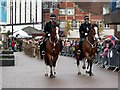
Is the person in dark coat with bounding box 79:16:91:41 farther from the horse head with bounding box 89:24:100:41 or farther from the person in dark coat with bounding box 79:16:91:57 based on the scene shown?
the horse head with bounding box 89:24:100:41

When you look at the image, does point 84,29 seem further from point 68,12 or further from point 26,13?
point 68,12

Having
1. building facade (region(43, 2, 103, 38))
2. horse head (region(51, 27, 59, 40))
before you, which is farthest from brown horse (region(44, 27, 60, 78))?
building facade (region(43, 2, 103, 38))

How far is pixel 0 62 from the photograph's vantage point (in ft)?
82.8

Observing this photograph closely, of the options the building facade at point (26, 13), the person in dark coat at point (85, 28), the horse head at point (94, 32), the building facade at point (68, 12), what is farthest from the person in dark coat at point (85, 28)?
the building facade at point (68, 12)

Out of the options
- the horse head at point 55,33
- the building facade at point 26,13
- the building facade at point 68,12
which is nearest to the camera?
the horse head at point 55,33

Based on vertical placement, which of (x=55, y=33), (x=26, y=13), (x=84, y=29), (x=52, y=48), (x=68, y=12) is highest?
(x=68, y=12)

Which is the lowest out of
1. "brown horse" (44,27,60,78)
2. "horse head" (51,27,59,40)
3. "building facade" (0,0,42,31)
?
"brown horse" (44,27,60,78)

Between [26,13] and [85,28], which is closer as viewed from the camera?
[85,28]

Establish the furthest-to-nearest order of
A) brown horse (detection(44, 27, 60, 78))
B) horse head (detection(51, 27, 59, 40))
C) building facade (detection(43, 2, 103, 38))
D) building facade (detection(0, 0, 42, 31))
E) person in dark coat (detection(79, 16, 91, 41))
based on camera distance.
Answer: building facade (detection(43, 2, 103, 38)) → building facade (detection(0, 0, 42, 31)) → person in dark coat (detection(79, 16, 91, 41)) → brown horse (detection(44, 27, 60, 78)) → horse head (detection(51, 27, 59, 40))

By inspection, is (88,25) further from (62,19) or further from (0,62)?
(62,19)

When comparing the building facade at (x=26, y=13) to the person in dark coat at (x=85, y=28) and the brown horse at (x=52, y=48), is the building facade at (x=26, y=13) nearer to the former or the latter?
the person in dark coat at (x=85, y=28)

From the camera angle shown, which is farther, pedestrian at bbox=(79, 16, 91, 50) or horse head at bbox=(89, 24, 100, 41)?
pedestrian at bbox=(79, 16, 91, 50)

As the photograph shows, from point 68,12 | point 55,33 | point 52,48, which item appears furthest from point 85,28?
point 68,12

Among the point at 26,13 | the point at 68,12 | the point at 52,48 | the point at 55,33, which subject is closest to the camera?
the point at 55,33
